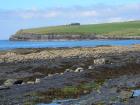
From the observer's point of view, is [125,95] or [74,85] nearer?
[125,95]

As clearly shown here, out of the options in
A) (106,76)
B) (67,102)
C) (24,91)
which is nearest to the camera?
(67,102)

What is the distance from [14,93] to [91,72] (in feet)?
40.6

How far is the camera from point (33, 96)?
31891 mm

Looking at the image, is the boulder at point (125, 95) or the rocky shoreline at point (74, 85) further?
the rocky shoreline at point (74, 85)

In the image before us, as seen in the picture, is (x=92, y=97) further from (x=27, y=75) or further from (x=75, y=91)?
(x=27, y=75)

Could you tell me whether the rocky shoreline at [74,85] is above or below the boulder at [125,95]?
below

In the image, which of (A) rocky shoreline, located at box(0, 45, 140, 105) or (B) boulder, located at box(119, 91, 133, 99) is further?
(A) rocky shoreline, located at box(0, 45, 140, 105)

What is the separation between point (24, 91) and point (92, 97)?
6163 millimetres

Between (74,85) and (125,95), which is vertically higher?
(125,95)

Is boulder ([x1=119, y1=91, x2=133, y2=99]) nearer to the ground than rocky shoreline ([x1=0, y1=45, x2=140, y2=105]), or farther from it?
farther from it

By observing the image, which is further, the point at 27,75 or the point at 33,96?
the point at 27,75

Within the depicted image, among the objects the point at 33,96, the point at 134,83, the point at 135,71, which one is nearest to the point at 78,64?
the point at 135,71

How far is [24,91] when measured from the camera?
34.1m

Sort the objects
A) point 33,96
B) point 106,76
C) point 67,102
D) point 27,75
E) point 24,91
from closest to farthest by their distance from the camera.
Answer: point 67,102
point 33,96
point 24,91
point 106,76
point 27,75
